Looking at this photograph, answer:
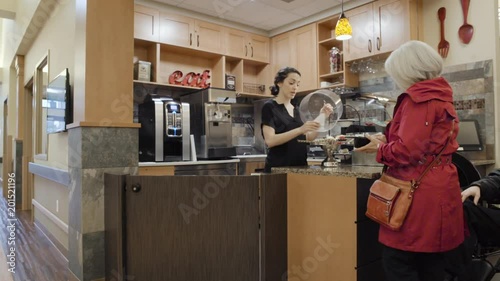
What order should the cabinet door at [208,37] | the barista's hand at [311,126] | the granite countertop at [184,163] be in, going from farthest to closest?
the cabinet door at [208,37], the granite countertop at [184,163], the barista's hand at [311,126]

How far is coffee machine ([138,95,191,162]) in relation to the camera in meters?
3.69

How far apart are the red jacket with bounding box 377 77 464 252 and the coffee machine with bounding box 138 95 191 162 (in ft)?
9.40

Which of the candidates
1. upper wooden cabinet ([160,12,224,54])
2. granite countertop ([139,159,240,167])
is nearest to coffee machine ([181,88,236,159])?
granite countertop ([139,159,240,167])

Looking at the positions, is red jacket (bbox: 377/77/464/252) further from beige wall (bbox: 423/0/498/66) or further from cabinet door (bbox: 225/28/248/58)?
cabinet door (bbox: 225/28/248/58)

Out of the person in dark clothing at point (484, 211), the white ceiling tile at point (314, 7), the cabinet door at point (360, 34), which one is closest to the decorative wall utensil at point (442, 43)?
the cabinet door at point (360, 34)

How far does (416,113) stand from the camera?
1201mm

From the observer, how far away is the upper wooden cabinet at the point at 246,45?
4852mm

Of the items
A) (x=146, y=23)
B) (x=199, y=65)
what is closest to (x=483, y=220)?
(x=146, y=23)

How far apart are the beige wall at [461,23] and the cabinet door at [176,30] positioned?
280cm

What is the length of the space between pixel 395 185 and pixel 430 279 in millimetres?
402

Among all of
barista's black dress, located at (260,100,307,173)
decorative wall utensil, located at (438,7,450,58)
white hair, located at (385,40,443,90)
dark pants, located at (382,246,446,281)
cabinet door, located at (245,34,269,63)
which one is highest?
cabinet door, located at (245,34,269,63)

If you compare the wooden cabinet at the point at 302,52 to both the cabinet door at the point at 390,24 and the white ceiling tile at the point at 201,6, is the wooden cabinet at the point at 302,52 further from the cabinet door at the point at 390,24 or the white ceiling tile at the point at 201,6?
the white ceiling tile at the point at 201,6

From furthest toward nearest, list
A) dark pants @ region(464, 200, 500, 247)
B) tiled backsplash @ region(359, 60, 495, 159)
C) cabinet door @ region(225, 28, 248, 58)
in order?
1. cabinet door @ region(225, 28, 248, 58)
2. tiled backsplash @ region(359, 60, 495, 159)
3. dark pants @ region(464, 200, 500, 247)

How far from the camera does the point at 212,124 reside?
4141 millimetres
